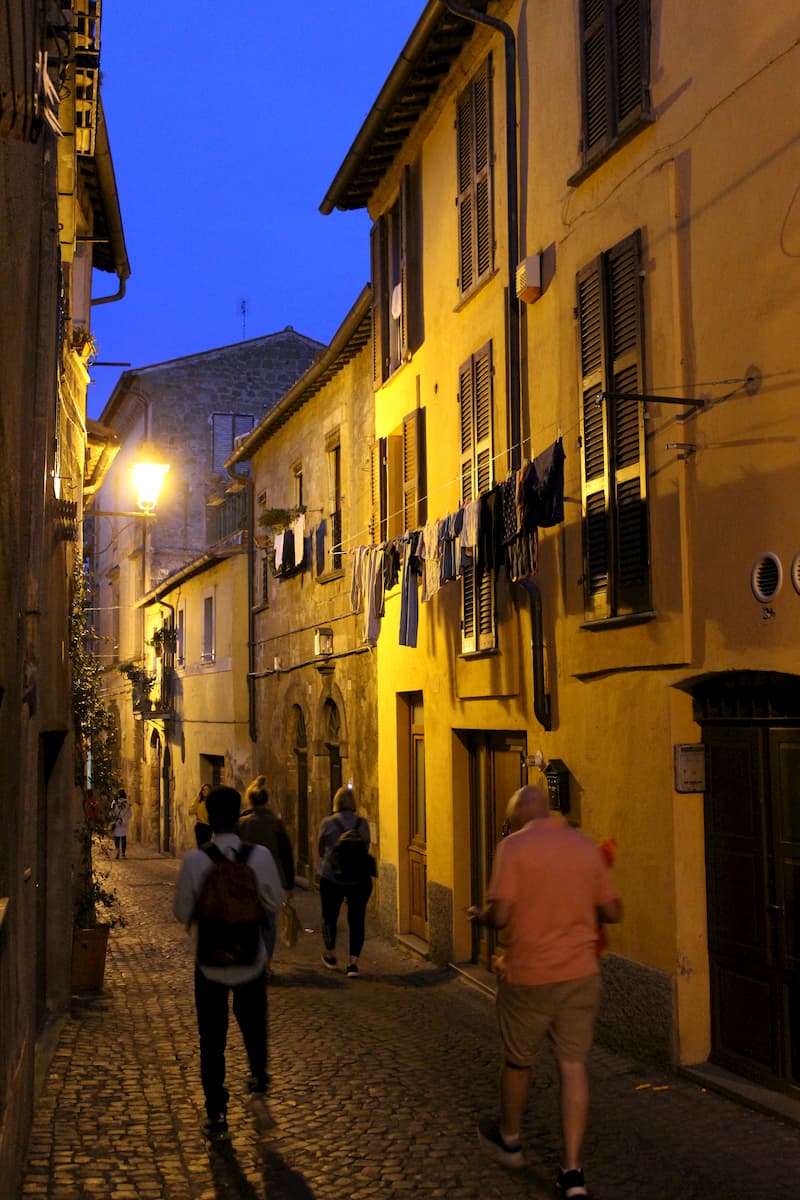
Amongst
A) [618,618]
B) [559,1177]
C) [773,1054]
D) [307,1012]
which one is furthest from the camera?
[307,1012]

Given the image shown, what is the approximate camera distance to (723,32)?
7.48m

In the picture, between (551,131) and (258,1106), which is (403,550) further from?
(258,1106)

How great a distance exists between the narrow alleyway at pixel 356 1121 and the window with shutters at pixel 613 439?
3.12 meters

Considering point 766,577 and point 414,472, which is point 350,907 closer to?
point 414,472

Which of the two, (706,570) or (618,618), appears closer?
(706,570)

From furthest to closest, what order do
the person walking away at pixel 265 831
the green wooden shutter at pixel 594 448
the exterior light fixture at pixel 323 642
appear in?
the exterior light fixture at pixel 323 642, the person walking away at pixel 265 831, the green wooden shutter at pixel 594 448

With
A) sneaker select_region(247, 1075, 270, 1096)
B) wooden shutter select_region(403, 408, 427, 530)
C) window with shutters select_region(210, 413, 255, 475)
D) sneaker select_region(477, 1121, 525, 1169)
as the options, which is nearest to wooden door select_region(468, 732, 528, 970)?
wooden shutter select_region(403, 408, 427, 530)

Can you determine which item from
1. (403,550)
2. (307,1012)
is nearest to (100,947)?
(307,1012)

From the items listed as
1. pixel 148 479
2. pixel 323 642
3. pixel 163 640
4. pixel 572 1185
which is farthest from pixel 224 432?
pixel 572 1185

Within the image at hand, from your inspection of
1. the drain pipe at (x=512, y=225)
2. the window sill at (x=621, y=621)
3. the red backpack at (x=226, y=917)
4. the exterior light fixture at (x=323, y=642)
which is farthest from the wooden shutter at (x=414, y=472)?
the red backpack at (x=226, y=917)

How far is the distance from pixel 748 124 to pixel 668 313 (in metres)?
1.25

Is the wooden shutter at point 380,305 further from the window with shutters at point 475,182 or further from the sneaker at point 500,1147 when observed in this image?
the sneaker at point 500,1147

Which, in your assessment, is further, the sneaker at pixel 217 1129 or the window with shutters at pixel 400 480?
the window with shutters at pixel 400 480

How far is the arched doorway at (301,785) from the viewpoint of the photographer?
19.8 meters
